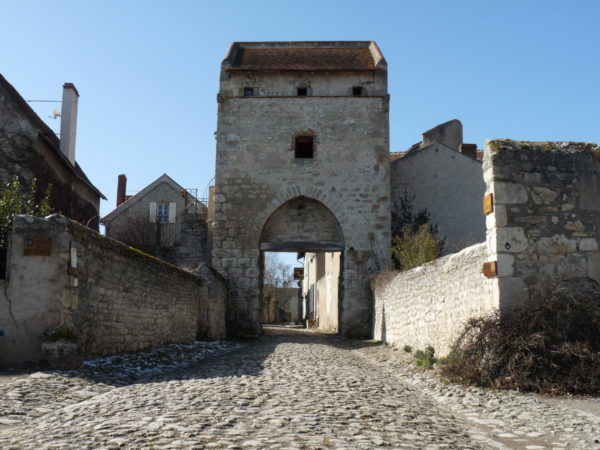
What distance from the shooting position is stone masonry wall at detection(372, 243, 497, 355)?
8359 millimetres

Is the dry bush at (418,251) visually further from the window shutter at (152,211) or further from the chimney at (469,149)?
the window shutter at (152,211)

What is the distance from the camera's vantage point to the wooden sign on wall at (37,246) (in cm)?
816

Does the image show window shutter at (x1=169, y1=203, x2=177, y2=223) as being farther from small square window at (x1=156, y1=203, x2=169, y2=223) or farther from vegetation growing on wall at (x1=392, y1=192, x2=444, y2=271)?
vegetation growing on wall at (x1=392, y1=192, x2=444, y2=271)

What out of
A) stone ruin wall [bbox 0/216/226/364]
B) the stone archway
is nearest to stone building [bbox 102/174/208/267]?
the stone archway

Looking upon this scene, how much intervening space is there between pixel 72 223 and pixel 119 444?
523 centimetres

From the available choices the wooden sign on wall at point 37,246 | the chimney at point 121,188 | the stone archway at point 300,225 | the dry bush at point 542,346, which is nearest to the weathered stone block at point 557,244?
the dry bush at point 542,346

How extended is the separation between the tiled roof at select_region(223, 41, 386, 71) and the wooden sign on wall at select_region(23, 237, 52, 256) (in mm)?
12616

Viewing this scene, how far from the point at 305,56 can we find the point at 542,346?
1617cm

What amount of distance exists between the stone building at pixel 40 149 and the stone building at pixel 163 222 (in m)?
3.69

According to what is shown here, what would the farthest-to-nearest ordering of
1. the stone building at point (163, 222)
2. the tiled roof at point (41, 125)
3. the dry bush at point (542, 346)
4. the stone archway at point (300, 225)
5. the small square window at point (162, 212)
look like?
the small square window at point (162, 212)
the stone building at point (163, 222)
the stone archway at point (300, 225)
the tiled roof at point (41, 125)
the dry bush at point (542, 346)

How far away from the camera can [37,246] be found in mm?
8180

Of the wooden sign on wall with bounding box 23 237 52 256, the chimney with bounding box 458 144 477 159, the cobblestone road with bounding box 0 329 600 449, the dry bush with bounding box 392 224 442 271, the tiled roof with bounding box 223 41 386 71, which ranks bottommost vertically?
the cobblestone road with bounding box 0 329 600 449

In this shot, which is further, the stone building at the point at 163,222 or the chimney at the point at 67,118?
the stone building at the point at 163,222

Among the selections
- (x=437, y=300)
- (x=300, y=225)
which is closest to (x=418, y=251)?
(x=300, y=225)
